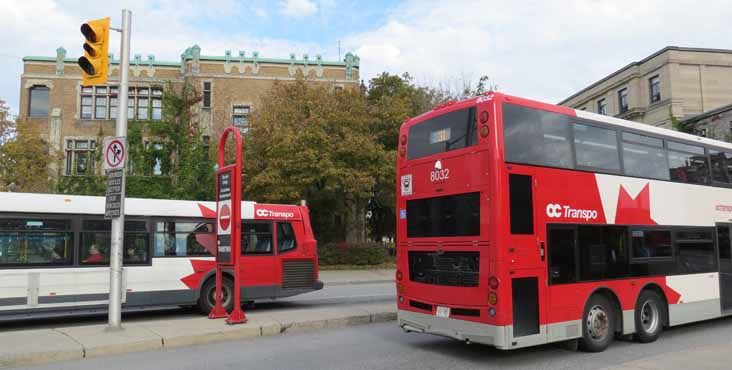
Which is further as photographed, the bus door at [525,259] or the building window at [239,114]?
the building window at [239,114]

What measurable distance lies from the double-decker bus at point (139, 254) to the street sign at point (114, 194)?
1.92 metres

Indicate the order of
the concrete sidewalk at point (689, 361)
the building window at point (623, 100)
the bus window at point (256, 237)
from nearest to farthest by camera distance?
the concrete sidewalk at point (689, 361) < the bus window at point (256, 237) < the building window at point (623, 100)

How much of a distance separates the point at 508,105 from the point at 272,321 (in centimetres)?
615

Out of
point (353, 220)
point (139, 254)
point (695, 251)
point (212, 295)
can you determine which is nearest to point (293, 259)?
point (212, 295)

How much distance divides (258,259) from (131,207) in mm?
3088

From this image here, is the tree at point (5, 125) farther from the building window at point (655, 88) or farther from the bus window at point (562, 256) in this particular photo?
the building window at point (655, 88)

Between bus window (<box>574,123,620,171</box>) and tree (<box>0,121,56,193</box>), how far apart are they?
99.9 ft

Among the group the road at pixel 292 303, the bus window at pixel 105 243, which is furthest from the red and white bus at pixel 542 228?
the road at pixel 292 303

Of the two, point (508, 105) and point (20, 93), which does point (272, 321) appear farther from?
point (20, 93)

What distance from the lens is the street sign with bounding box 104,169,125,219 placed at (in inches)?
387

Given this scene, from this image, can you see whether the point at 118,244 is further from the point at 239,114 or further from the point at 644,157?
the point at 239,114

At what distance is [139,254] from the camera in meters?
12.1

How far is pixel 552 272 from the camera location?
8281 mm

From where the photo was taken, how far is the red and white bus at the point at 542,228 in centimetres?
787
